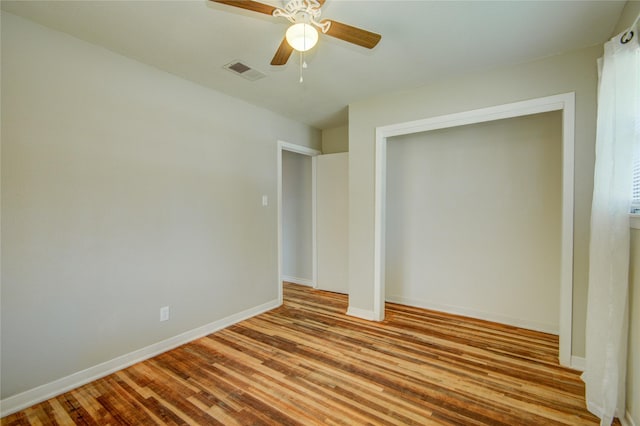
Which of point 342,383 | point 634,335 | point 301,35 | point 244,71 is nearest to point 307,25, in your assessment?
point 301,35

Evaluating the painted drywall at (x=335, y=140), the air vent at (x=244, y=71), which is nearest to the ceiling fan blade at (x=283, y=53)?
the air vent at (x=244, y=71)

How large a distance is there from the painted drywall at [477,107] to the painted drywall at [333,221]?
83 cm

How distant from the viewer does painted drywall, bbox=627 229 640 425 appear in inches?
61.3

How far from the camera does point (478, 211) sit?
3352 millimetres

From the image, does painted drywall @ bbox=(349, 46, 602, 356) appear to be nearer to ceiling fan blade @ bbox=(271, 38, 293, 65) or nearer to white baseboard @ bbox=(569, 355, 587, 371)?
white baseboard @ bbox=(569, 355, 587, 371)

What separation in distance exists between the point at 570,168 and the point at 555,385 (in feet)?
5.36

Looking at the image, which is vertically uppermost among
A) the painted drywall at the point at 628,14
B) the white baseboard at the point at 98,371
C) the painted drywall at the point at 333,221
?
the painted drywall at the point at 628,14

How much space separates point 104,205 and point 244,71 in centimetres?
162

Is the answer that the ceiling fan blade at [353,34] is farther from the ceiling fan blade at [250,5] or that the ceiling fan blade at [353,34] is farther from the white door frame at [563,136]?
the white door frame at [563,136]

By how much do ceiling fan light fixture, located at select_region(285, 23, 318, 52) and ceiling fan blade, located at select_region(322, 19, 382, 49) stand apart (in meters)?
0.11

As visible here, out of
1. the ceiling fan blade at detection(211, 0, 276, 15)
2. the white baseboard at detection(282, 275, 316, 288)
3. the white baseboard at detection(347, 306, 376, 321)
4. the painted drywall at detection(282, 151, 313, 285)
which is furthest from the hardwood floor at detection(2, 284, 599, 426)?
the ceiling fan blade at detection(211, 0, 276, 15)

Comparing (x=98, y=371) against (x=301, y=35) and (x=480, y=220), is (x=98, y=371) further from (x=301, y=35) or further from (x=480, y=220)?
(x=480, y=220)

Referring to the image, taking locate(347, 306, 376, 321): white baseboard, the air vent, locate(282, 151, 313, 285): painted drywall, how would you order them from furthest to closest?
locate(282, 151, 313, 285): painted drywall < locate(347, 306, 376, 321): white baseboard < the air vent

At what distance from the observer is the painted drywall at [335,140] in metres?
4.41
